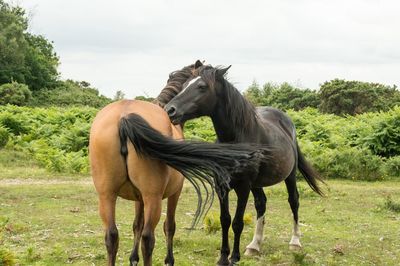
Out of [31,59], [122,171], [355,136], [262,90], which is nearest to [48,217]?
[122,171]

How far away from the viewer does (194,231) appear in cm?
756

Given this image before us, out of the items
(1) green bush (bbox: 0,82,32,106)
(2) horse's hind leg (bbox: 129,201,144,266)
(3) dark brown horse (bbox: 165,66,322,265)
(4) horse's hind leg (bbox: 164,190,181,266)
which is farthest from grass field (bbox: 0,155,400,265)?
(1) green bush (bbox: 0,82,32,106)

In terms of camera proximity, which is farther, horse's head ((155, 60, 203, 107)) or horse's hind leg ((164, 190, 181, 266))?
horse's head ((155, 60, 203, 107))

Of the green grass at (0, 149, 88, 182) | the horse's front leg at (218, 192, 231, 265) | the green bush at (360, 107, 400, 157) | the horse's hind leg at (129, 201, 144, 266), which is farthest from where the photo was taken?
the green bush at (360, 107, 400, 157)

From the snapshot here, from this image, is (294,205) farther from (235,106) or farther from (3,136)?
(3,136)

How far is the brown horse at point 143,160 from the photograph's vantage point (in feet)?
13.9

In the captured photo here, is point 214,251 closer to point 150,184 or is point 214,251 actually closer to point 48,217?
point 150,184

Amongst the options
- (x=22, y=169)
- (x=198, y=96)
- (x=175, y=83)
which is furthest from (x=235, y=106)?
(x=22, y=169)

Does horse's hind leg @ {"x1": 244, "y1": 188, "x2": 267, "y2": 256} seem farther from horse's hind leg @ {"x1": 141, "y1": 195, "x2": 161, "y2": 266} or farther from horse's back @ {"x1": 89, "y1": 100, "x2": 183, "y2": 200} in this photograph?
horse's back @ {"x1": 89, "y1": 100, "x2": 183, "y2": 200}

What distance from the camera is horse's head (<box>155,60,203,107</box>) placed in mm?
5598

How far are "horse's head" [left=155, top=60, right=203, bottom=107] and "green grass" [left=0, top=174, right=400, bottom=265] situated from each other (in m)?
1.77

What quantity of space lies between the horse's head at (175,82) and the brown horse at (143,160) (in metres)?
1.03

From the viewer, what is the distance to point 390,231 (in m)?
7.90

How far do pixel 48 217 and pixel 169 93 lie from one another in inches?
147
